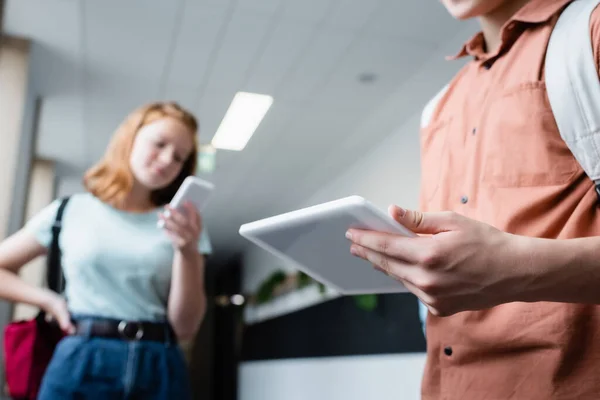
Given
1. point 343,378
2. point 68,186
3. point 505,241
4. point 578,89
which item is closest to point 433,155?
point 578,89

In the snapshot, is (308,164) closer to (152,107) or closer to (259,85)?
(259,85)

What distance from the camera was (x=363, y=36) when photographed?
3.62m

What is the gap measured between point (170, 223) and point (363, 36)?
2511mm

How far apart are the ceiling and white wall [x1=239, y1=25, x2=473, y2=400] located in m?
0.10

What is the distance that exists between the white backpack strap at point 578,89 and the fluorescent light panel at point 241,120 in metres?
3.67

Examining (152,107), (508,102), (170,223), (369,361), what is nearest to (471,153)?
(508,102)

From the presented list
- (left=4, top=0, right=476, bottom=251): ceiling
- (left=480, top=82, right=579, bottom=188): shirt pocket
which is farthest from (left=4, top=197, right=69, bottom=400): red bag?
(left=4, top=0, right=476, bottom=251): ceiling

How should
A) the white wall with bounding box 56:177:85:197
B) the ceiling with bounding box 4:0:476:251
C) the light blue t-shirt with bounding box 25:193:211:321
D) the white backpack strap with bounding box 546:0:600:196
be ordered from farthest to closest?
1. the white wall with bounding box 56:177:85:197
2. the ceiling with bounding box 4:0:476:251
3. the light blue t-shirt with bounding box 25:193:211:321
4. the white backpack strap with bounding box 546:0:600:196

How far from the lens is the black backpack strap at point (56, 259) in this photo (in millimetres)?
1587

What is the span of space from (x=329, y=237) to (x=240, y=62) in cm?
330

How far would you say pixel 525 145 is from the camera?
0.91 meters

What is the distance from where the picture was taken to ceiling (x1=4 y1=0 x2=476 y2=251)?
341 centimetres

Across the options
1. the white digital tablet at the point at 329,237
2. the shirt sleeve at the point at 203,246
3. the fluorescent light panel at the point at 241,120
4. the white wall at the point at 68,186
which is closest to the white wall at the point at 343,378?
the fluorescent light panel at the point at 241,120

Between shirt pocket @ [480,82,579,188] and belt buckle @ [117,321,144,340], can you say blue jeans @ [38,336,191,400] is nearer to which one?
belt buckle @ [117,321,144,340]
